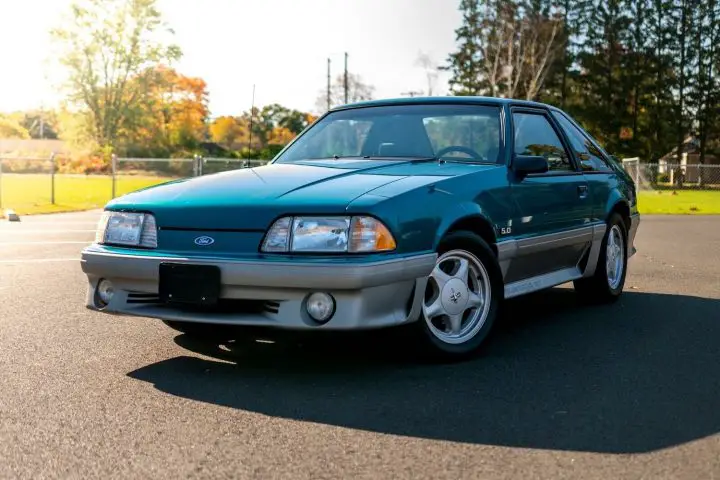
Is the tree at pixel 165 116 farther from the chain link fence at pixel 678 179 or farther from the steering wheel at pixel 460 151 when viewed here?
the steering wheel at pixel 460 151

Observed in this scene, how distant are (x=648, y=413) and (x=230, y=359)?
7.27ft

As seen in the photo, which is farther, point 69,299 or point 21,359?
point 69,299

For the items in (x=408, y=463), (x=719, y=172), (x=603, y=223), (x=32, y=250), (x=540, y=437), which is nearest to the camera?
(x=408, y=463)

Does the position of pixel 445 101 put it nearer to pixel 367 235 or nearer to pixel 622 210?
pixel 367 235

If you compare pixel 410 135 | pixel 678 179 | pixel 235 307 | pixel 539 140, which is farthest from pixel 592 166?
pixel 678 179

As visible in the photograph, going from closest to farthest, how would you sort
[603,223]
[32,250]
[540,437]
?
[540,437] → [603,223] → [32,250]

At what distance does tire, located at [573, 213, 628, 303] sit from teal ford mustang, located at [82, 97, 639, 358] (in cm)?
69

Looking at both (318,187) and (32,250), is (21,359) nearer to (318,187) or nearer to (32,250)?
(318,187)

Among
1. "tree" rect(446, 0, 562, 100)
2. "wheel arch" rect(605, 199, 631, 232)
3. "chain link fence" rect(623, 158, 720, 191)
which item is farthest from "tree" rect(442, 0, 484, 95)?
"wheel arch" rect(605, 199, 631, 232)

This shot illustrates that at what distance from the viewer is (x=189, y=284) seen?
4.45 metres

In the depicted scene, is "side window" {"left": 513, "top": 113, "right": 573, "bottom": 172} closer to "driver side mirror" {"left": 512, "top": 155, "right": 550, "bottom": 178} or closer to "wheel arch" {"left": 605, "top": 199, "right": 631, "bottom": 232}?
"driver side mirror" {"left": 512, "top": 155, "right": 550, "bottom": 178}

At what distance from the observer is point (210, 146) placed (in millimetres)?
84938

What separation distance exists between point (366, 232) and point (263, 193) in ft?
2.07

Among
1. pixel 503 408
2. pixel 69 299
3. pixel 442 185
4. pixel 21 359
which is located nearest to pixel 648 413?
pixel 503 408
